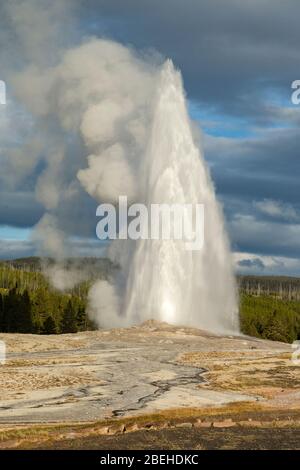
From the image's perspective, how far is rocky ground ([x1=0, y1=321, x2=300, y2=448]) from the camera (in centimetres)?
2220

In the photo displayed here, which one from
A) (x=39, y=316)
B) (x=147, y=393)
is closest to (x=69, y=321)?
(x=39, y=316)

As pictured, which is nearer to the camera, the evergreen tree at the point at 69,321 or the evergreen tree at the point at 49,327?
the evergreen tree at the point at 49,327

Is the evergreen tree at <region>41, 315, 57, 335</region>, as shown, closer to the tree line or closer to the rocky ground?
the tree line

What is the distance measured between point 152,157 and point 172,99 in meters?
8.46

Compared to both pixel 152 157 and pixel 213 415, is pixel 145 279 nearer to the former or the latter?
pixel 152 157

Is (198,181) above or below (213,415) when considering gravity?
above

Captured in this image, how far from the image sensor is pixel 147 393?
36.4 metres

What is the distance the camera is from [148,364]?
50.2 metres

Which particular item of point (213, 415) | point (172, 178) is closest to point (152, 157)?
point (172, 178)

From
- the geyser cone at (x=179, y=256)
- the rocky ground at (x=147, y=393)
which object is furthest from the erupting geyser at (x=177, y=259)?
the rocky ground at (x=147, y=393)

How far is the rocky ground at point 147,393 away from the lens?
72.8 ft

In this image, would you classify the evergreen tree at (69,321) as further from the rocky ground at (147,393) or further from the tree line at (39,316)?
the rocky ground at (147,393)

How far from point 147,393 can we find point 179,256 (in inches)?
2045

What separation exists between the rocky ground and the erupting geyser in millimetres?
16195
